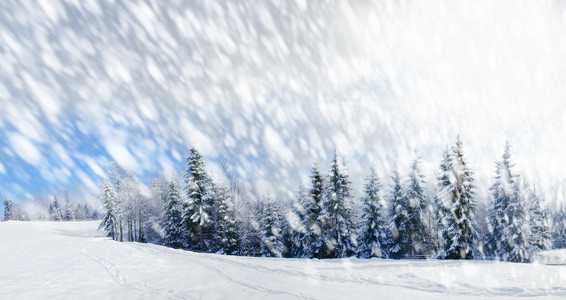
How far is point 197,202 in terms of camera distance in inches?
1325

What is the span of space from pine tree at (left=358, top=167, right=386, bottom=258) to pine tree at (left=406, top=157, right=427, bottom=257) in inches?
125

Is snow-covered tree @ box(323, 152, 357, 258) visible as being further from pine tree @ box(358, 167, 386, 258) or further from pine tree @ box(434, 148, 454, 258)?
pine tree @ box(434, 148, 454, 258)

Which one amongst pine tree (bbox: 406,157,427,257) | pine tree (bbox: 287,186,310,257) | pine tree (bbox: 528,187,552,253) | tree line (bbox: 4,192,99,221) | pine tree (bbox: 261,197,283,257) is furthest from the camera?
tree line (bbox: 4,192,99,221)

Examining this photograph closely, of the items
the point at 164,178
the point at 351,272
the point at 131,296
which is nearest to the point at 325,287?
the point at 351,272

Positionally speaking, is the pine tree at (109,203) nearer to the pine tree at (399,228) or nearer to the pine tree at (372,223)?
the pine tree at (372,223)

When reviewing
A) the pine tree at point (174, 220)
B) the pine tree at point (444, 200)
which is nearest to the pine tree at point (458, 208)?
the pine tree at point (444, 200)

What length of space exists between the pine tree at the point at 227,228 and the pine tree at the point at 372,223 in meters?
15.9

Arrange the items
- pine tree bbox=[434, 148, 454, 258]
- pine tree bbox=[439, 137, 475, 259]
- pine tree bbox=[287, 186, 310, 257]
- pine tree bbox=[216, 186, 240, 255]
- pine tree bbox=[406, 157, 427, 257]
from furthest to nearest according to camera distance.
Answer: pine tree bbox=[216, 186, 240, 255]
pine tree bbox=[287, 186, 310, 257]
pine tree bbox=[406, 157, 427, 257]
pine tree bbox=[434, 148, 454, 258]
pine tree bbox=[439, 137, 475, 259]

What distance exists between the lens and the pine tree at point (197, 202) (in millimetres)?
33125

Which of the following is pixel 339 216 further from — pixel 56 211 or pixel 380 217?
pixel 56 211

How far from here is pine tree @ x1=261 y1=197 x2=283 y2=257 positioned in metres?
36.0

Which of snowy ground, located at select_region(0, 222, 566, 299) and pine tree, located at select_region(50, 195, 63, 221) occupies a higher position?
snowy ground, located at select_region(0, 222, 566, 299)

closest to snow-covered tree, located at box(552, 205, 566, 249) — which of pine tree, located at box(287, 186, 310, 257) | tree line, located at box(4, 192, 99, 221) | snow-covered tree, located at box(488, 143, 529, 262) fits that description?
snow-covered tree, located at box(488, 143, 529, 262)

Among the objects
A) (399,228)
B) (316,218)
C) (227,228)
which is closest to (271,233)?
(227,228)
